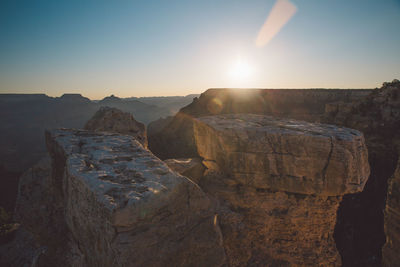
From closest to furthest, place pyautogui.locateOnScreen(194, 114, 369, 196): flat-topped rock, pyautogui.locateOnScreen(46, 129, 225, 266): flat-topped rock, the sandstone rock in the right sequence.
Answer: pyautogui.locateOnScreen(46, 129, 225, 266): flat-topped rock → pyautogui.locateOnScreen(194, 114, 369, 196): flat-topped rock → the sandstone rock

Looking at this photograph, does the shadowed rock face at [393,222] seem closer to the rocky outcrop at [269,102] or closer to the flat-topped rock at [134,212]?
the flat-topped rock at [134,212]

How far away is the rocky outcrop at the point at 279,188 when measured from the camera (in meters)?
2.63

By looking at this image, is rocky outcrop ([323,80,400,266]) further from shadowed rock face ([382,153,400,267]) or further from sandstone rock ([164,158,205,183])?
sandstone rock ([164,158,205,183])

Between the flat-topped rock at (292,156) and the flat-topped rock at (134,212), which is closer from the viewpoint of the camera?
the flat-topped rock at (134,212)

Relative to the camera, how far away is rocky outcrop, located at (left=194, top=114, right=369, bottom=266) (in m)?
2.63

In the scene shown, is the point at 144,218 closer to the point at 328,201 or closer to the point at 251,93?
the point at 328,201

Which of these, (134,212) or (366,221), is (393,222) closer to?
(134,212)

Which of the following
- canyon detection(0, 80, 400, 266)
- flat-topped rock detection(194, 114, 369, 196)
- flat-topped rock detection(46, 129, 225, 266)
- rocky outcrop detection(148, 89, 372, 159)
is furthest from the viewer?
rocky outcrop detection(148, 89, 372, 159)

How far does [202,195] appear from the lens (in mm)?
1541

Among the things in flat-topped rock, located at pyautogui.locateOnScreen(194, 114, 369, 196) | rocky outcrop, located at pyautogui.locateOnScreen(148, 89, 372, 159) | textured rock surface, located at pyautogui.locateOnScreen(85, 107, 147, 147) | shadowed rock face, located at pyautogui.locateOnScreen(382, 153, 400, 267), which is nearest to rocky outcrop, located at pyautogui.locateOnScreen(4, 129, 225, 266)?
flat-topped rock, located at pyautogui.locateOnScreen(194, 114, 369, 196)

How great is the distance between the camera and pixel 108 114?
3.67 metres

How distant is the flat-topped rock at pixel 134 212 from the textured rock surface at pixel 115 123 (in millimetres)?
1788

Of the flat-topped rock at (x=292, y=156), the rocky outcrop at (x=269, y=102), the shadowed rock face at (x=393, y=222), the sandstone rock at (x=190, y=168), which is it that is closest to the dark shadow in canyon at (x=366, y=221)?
the rocky outcrop at (x=269, y=102)

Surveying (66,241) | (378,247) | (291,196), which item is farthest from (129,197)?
(378,247)
